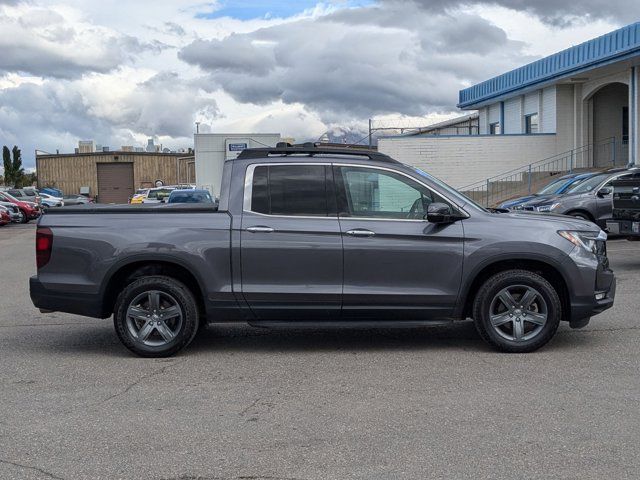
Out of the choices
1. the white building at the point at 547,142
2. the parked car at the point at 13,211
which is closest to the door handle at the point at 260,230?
the white building at the point at 547,142

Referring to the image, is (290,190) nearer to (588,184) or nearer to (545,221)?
(545,221)

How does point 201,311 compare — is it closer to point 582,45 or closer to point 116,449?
point 116,449

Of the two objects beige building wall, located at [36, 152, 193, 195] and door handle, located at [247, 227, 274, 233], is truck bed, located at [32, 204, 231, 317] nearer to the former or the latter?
door handle, located at [247, 227, 274, 233]

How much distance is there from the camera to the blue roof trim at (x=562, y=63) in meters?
23.9

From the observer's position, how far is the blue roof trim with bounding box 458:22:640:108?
23906 mm

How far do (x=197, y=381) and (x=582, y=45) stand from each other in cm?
2452

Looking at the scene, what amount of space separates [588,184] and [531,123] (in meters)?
16.5

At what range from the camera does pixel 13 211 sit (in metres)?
34.1

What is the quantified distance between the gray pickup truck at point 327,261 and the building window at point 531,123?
27.1m

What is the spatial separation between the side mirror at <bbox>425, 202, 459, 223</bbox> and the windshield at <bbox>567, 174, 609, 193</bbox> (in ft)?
38.3

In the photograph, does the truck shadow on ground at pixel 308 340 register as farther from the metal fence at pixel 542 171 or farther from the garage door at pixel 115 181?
the garage door at pixel 115 181

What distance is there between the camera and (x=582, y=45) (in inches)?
1064

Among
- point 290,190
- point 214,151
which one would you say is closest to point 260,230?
point 290,190

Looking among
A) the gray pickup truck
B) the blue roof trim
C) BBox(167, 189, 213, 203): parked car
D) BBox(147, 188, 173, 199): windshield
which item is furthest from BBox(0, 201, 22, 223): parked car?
the gray pickup truck
